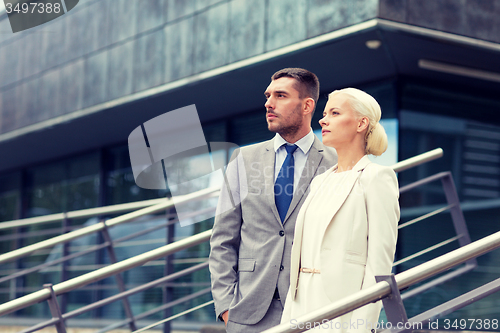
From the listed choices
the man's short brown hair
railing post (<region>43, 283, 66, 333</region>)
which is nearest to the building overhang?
the man's short brown hair

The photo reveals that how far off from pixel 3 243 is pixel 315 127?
803cm

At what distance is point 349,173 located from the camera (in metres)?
2.34

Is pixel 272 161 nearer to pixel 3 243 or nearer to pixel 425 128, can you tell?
pixel 425 128

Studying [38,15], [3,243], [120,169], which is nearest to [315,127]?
[120,169]

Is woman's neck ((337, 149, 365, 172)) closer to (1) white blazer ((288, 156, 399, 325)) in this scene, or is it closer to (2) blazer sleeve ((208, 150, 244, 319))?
(1) white blazer ((288, 156, 399, 325))

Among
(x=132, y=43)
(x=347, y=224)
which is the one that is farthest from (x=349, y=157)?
(x=132, y=43)

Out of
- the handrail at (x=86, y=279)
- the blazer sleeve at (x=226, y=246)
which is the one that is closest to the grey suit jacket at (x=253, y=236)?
the blazer sleeve at (x=226, y=246)

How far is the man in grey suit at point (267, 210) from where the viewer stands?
2.61m

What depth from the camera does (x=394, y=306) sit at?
1948mm

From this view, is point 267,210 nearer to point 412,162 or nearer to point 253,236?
point 253,236

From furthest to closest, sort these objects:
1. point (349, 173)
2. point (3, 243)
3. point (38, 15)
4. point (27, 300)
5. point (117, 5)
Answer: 1. point (3, 243)
2. point (38, 15)
3. point (117, 5)
4. point (27, 300)
5. point (349, 173)

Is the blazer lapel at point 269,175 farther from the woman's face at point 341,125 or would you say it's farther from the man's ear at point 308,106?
the woman's face at point 341,125

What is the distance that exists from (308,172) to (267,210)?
27cm

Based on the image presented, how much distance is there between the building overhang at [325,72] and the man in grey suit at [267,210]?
312 cm
